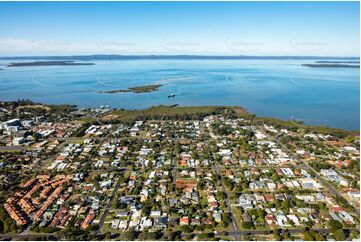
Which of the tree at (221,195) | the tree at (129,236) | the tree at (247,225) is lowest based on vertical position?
the tree at (129,236)

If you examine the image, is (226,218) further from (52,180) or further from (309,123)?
(309,123)

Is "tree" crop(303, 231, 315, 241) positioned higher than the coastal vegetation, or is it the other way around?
the coastal vegetation

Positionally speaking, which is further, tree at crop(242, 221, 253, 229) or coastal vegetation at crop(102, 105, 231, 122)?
coastal vegetation at crop(102, 105, 231, 122)

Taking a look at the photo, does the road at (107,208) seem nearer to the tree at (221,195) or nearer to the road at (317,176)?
the tree at (221,195)

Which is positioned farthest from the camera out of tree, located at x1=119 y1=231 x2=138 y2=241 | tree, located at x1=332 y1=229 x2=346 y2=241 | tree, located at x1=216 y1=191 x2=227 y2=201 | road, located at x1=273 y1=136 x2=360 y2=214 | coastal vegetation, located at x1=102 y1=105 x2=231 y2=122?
coastal vegetation, located at x1=102 y1=105 x2=231 y2=122

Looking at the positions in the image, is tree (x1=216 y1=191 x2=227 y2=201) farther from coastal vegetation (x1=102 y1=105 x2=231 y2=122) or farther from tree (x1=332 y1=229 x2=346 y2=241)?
coastal vegetation (x1=102 y1=105 x2=231 y2=122)

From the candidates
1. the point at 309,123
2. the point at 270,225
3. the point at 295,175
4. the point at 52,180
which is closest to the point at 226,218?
the point at 270,225

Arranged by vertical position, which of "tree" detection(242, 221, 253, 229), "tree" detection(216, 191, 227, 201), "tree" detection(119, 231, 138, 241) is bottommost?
"tree" detection(119, 231, 138, 241)

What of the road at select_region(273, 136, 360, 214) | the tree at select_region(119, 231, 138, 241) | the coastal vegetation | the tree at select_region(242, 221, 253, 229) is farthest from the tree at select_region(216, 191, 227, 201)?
the coastal vegetation

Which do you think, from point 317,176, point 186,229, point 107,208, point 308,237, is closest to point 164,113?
point 317,176

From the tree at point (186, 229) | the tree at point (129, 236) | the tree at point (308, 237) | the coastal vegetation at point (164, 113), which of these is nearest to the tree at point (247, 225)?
the tree at point (308, 237)

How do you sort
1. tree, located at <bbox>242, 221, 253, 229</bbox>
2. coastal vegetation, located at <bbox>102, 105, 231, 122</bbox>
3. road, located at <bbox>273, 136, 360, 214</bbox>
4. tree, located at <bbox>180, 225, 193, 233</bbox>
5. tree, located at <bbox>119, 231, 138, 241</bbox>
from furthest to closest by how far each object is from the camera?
coastal vegetation, located at <bbox>102, 105, 231, 122</bbox>, road, located at <bbox>273, 136, 360, 214</bbox>, tree, located at <bbox>242, 221, 253, 229</bbox>, tree, located at <bbox>180, 225, 193, 233</bbox>, tree, located at <bbox>119, 231, 138, 241</bbox>
